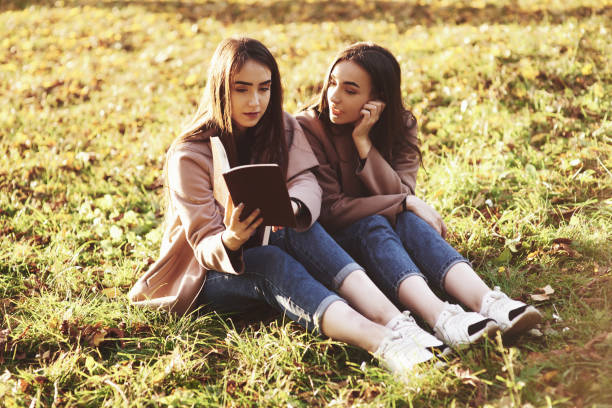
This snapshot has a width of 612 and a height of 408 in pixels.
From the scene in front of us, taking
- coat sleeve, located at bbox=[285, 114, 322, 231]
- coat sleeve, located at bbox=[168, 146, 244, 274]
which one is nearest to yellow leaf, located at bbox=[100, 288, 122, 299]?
coat sleeve, located at bbox=[168, 146, 244, 274]

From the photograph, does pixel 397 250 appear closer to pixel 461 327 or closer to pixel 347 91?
pixel 461 327

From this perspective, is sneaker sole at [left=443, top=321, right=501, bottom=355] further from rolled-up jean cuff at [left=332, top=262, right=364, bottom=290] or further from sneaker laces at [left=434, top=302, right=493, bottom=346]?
rolled-up jean cuff at [left=332, top=262, right=364, bottom=290]

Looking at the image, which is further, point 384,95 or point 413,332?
point 384,95

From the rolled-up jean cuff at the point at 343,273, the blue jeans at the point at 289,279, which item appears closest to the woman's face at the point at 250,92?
the blue jeans at the point at 289,279

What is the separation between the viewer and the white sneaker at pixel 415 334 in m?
2.24

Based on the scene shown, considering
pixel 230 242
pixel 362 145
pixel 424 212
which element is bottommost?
pixel 424 212

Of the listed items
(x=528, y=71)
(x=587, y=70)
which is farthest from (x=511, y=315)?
(x=587, y=70)

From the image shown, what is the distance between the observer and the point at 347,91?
3.04 meters

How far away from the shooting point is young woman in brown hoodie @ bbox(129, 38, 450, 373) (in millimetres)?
2350

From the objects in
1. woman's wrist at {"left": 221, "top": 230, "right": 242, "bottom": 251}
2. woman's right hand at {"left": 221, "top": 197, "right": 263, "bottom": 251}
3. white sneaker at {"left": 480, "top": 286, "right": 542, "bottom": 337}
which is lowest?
white sneaker at {"left": 480, "top": 286, "right": 542, "bottom": 337}

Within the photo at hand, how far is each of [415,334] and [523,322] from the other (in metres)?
0.47

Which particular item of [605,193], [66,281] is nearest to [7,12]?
[66,281]

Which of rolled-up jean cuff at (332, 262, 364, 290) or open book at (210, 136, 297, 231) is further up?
open book at (210, 136, 297, 231)

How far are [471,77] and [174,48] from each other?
3915 millimetres
